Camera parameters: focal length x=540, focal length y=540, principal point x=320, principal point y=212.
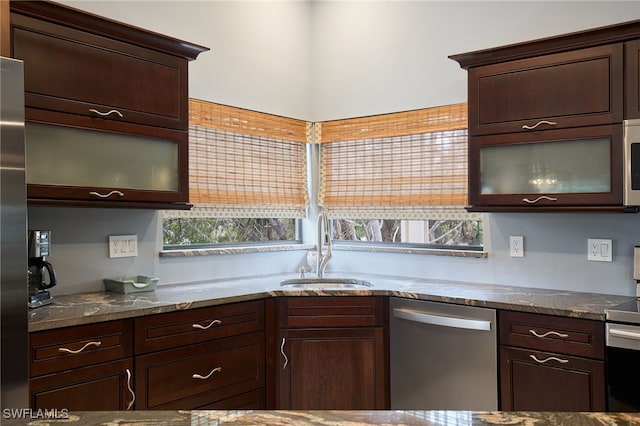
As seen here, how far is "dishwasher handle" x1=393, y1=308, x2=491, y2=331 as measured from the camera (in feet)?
8.52

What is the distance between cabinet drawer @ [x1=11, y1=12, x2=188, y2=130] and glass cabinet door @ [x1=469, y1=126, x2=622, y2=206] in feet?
5.33

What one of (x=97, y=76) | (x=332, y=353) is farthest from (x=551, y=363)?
(x=97, y=76)

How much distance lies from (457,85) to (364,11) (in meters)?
0.94

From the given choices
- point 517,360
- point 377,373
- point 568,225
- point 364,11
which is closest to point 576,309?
point 517,360

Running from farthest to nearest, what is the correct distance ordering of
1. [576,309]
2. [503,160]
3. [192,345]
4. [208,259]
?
[208,259]
[503,160]
[192,345]
[576,309]

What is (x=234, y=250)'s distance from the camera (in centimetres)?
356

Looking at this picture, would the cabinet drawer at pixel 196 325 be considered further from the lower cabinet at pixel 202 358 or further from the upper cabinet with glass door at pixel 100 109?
the upper cabinet with glass door at pixel 100 109

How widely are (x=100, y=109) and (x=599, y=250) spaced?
102 inches

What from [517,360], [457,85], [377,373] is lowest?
[377,373]

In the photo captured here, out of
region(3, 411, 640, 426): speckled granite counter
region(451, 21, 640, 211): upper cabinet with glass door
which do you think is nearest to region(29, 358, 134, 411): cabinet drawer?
region(3, 411, 640, 426): speckled granite counter

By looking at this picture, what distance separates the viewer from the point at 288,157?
3.99 metres

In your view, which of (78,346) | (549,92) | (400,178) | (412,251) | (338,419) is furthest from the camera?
(400,178)

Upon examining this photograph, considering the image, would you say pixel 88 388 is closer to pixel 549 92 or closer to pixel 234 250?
pixel 234 250

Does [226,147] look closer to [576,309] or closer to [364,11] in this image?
[364,11]
